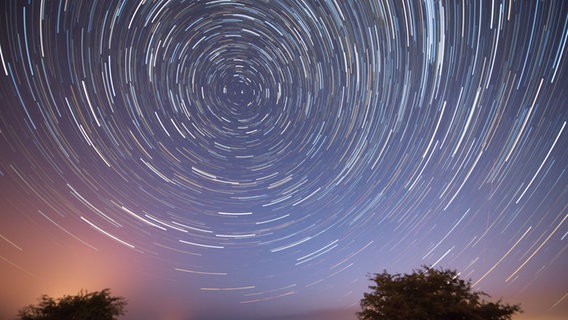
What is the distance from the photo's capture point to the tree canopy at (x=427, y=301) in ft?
52.0

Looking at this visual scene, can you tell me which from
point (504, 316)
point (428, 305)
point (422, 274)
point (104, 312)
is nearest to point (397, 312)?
point (428, 305)

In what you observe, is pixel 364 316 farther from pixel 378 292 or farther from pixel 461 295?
pixel 461 295

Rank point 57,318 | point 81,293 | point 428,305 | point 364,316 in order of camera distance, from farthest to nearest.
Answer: point 81,293 < point 57,318 < point 364,316 < point 428,305

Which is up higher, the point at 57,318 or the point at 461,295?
the point at 57,318

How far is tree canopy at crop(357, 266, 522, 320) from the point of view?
15.9 meters

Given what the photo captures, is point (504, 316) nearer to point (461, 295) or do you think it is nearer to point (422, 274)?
point (461, 295)

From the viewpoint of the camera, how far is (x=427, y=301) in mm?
16391

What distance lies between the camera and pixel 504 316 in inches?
652

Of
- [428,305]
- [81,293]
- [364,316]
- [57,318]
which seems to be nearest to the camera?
[428,305]

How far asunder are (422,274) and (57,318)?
25.3 meters

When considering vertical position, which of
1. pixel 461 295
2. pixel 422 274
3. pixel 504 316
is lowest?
pixel 504 316

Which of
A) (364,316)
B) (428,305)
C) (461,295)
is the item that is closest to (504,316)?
(461,295)

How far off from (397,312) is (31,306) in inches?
1041

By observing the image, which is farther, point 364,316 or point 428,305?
point 364,316
